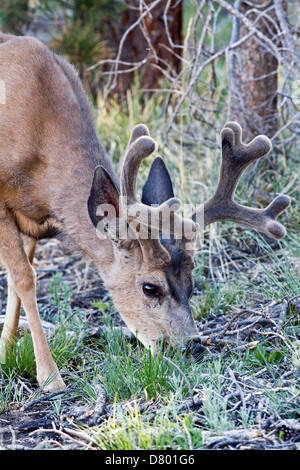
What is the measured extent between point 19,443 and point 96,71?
24.5ft

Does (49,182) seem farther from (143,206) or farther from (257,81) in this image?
(257,81)

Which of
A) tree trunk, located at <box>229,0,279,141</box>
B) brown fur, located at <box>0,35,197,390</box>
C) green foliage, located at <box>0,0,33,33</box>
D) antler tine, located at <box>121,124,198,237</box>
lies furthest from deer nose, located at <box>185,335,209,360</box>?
green foliage, located at <box>0,0,33,33</box>

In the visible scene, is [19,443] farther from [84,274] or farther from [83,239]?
[84,274]

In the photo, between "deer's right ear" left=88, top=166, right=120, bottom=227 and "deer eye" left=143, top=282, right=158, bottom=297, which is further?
"deer eye" left=143, top=282, right=158, bottom=297

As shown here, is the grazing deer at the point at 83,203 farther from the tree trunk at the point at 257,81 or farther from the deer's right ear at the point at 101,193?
the tree trunk at the point at 257,81

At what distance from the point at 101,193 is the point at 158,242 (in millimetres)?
500

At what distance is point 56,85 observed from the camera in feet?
15.4

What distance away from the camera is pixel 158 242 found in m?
3.98

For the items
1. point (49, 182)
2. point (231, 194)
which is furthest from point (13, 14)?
point (231, 194)

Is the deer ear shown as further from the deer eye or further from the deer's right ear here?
the deer eye

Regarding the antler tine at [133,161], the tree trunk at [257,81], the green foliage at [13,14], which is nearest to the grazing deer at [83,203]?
the antler tine at [133,161]

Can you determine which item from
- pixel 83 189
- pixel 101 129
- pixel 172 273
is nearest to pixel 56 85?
pixel 83 189

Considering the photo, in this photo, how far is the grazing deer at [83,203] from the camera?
13.5 feet

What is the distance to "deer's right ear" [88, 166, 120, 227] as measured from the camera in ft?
13.4
